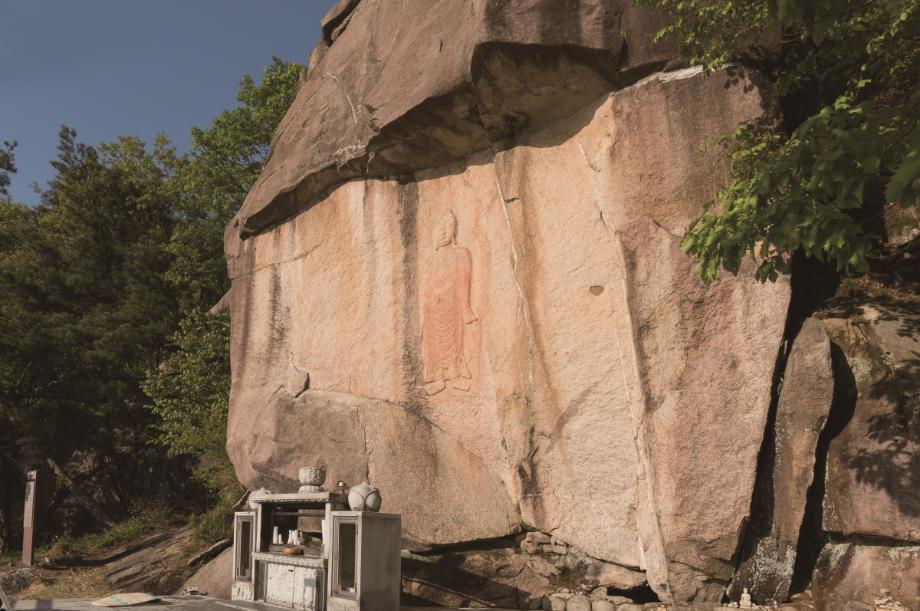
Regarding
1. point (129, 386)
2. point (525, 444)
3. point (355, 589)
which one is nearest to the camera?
point (355, 589)

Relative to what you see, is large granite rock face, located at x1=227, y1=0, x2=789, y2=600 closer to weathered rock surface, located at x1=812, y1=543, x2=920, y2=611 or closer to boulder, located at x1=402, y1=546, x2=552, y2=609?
boulder, located at x1=402, y1=546, x2=552, y2=609

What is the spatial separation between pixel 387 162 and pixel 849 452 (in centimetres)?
648

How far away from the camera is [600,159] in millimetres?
8023

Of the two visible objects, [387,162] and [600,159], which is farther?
[387,162]

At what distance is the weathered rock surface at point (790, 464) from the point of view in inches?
257

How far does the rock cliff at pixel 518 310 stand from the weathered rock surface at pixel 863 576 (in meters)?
0.33

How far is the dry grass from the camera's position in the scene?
12484 mm

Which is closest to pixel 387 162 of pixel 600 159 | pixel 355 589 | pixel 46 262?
pixel 600 159

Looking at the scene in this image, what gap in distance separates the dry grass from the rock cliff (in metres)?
3.97

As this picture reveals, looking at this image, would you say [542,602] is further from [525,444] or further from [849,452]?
[849,452]

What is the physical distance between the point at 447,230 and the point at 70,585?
9.74m

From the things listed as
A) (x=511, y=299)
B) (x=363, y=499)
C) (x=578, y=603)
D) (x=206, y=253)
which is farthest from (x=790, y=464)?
(x=206, y=253)

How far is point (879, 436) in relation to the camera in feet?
20.3

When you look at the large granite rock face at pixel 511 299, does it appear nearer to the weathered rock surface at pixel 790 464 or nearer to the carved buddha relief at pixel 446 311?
the carved buddha relief at pixel 446 311
